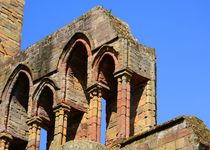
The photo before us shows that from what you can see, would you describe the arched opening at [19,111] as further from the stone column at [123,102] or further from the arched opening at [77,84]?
the stone column at [123,102]

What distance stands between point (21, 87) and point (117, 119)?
5.09 metres

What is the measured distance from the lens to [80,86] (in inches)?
722

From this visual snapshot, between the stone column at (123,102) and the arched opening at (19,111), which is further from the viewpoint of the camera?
the arched opening at (19,111)

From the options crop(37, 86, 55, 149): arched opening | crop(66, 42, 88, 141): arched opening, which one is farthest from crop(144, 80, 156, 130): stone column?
crop(37, 86, 55, 149): arched opening

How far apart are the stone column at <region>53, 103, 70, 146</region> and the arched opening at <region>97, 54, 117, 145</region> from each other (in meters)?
1.13

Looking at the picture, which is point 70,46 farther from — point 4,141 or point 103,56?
point 4,141

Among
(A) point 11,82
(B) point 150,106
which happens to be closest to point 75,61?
(A) point 11,82

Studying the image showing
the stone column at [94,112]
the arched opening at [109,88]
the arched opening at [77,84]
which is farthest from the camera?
the arched opening at [77,84]

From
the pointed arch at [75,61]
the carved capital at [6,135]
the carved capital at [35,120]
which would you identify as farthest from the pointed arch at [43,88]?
the carved capital at [6,135]

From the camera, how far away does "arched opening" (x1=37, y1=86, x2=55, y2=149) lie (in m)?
18.7

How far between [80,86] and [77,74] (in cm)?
40

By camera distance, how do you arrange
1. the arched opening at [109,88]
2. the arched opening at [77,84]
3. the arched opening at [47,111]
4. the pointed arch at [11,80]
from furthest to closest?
the pointed arch at [11,80]
the arched opening at [47,111]
the arched opening at [77,84]
the arched opening at [109,88]

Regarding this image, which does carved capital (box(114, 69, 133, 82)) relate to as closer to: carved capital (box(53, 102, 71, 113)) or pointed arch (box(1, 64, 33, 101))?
carved capital (box(53, 102, 71, 113))

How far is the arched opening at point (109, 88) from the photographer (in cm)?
1711
